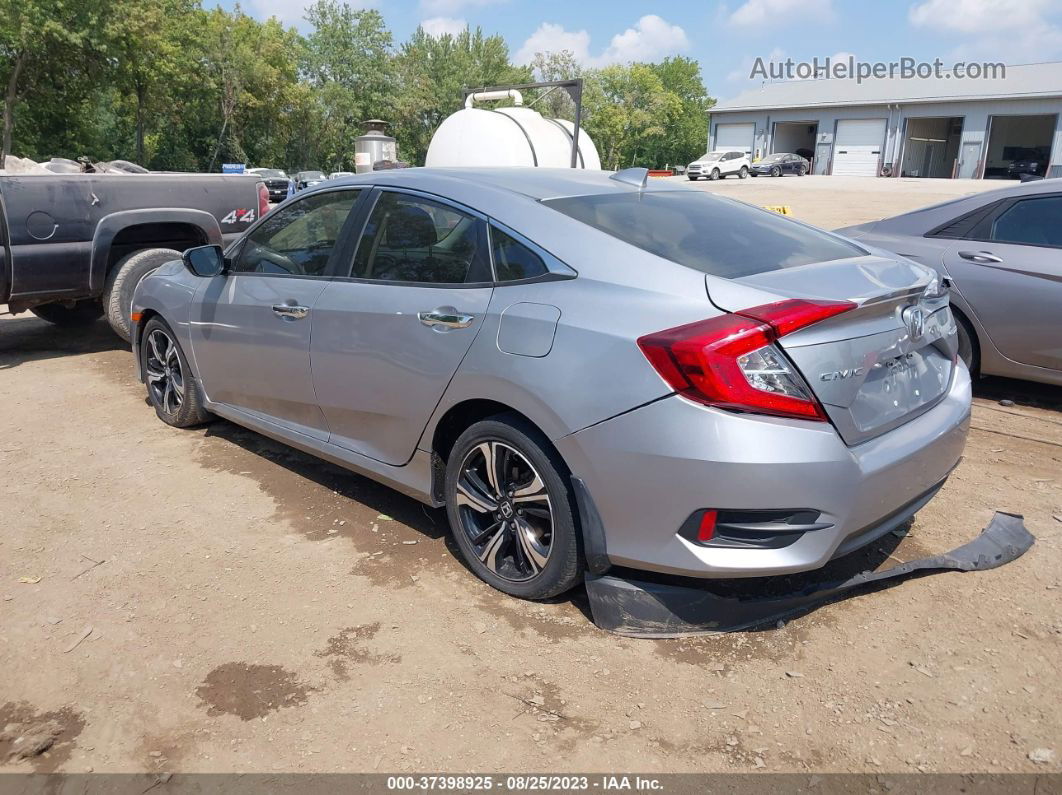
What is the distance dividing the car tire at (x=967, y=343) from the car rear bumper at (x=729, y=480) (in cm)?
311

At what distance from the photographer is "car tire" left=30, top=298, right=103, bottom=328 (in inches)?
321

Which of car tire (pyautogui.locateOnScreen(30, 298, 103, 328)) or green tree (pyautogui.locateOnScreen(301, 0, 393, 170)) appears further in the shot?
green tree (pyautogui.locateOnScreen(301, 0, 393, 170))

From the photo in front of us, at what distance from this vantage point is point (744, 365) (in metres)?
2.55

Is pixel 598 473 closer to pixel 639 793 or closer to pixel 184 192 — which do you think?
pixel 639 793

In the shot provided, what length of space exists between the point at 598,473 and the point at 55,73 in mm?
38693

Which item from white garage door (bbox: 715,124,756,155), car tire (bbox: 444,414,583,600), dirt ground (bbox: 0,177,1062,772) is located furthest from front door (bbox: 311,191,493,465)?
white garage door (bbox: 715,124,756,155)

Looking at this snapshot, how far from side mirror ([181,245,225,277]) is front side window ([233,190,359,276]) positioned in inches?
3.7

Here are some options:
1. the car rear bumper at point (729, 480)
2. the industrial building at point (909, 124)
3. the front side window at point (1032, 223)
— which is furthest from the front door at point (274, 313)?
the industrial building at point (909, 124)

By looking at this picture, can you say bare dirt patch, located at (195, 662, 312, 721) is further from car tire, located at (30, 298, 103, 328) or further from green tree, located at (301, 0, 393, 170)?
green tree, located at (301, 0, 393, 170)

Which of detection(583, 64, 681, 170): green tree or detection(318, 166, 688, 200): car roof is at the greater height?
detection(583, 64, 681, 170): green tree

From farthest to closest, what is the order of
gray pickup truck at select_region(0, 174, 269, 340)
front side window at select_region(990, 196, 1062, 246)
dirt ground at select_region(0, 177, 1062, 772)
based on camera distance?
gray pickup truck at select_region(0, 174, 269, 340), front side window at select_region(990, 196, 1062, 246), dirt ground at select_region(0, 177, 1062, 772)

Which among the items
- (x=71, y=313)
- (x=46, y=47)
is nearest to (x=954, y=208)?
(x=71, y=313)

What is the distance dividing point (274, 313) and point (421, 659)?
78.4 inches

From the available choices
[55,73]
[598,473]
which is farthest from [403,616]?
[55,73]
